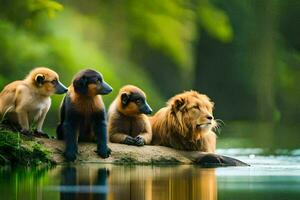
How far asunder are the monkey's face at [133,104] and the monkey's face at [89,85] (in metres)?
0.60

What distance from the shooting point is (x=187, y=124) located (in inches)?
569

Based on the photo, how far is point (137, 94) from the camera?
1434 centimetres

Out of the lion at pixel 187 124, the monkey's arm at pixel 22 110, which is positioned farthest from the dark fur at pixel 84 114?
the lion at pixel 187 124

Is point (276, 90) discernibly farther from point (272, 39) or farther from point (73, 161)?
point (73, 161)

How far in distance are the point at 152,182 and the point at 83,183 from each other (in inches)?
26.1

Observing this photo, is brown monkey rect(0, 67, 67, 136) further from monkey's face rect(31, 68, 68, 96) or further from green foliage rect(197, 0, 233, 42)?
green foliage rect(197, 0, 233, 42)

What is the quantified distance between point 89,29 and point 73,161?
12.9m

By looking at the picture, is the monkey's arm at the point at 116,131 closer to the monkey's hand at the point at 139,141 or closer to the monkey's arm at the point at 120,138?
the monkey's arm at the point at 120,138

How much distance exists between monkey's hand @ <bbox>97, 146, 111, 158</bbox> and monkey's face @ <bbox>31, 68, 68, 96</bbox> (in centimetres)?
90

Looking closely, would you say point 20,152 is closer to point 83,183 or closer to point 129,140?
point 129,140

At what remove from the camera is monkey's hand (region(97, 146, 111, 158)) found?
13438 millimetres

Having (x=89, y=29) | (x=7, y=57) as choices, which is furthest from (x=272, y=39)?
(x=7, y=57)

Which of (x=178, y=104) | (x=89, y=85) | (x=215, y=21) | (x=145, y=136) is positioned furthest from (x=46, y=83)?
(x=215, y=21)

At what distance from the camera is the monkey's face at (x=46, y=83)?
45.7 ft
